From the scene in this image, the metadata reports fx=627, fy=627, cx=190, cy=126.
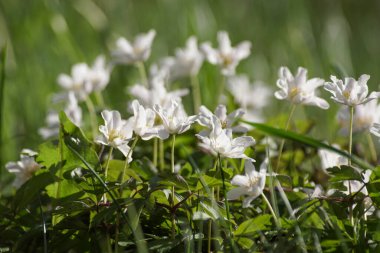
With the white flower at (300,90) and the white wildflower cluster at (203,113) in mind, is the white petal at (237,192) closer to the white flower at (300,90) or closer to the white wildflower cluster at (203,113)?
the white wildflower cluster at (203,113)

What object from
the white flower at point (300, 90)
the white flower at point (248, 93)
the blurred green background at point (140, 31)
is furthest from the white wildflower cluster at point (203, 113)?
the blurred green background at point (140, 31)

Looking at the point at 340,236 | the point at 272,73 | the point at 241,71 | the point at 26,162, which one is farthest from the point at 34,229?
the point at 272,73

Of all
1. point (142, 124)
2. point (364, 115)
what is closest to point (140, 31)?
point (364, 115)

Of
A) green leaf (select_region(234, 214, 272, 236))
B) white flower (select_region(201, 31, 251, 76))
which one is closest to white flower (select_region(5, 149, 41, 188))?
green leaf (select_region(234, 214, 272, 236))

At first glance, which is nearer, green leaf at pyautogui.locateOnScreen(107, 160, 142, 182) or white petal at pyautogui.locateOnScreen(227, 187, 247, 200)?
white petal at pyautogui.locateOnScreen(227, 187, 247, 200)

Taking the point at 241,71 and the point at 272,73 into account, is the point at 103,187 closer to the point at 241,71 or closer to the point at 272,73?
the point at 241,71

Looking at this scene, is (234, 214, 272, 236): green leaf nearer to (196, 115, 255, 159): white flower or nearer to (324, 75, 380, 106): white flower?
(196, 115, 255, 159): white flower

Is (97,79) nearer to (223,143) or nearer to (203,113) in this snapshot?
(203,113)
